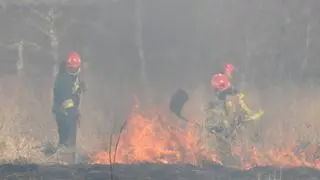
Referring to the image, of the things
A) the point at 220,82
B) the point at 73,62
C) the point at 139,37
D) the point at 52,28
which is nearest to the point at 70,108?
the point at 73,62

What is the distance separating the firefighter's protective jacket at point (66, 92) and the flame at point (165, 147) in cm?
75

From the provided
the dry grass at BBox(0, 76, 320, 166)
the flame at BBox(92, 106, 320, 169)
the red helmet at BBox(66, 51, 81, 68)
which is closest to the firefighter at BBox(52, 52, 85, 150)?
the red helmet at BBox(66, 51, 81, 68)

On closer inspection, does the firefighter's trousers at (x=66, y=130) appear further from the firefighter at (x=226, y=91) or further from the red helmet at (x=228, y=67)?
the red helmet at (x=228, y=67)

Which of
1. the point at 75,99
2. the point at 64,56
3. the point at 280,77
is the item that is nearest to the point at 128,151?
the point at 75,99

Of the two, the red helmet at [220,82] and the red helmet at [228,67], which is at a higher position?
the red helmet at [228,67]

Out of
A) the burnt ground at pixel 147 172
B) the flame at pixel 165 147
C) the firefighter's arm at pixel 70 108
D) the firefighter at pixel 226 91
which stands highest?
the firefighter at pixel 226 91

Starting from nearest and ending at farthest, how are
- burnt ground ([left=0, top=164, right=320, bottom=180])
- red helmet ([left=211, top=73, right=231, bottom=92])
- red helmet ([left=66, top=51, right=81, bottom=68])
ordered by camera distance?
burnt ground ([left=0, top=164, right=320, bottom=180])
red helmet ([left=66, top=51, right=81, bottom=68])
red helmet ([left=211, top=73, right=231, bottom=92])

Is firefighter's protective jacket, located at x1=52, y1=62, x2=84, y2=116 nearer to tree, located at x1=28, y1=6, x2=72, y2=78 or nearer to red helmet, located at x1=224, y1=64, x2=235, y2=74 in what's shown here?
tree, located at x1=28, y1=6, x2=72, y2=78

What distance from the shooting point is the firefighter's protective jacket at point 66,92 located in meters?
7.09

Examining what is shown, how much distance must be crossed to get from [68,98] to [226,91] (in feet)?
7.27

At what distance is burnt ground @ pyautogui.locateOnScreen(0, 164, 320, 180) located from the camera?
6.96 metres

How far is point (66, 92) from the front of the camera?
7.13 metres

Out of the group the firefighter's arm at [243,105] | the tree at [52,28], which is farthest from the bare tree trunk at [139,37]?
the firefighter's arm at [243,105]

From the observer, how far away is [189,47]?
7203mm
